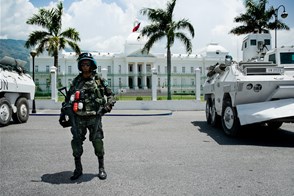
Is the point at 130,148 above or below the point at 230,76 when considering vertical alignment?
below

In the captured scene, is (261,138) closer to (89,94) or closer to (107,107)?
(107,107)

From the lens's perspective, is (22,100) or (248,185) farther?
(22,100)

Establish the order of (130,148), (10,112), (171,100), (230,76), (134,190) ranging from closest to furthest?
1. (134,190)
2. (130,148)
3. (230,76)
4. (10,112)
5. (171,100)

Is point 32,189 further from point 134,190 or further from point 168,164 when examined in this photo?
point 168,164

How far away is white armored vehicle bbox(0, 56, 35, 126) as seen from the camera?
30.0 feet

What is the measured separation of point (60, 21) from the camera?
23.9 m

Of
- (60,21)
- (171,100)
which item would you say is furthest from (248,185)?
(60,21)

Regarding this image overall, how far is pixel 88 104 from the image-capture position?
3.84 m

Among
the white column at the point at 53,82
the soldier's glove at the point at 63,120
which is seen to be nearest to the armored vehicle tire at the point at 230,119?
the soldier's glove at the point at 63,120

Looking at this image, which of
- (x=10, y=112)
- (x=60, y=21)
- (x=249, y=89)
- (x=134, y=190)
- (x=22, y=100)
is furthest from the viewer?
(x=60, y=21)

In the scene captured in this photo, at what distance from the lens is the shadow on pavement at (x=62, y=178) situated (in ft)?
12.5

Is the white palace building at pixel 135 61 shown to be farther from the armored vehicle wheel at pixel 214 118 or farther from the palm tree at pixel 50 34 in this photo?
the armored vehicle wheel at pixel 214 118

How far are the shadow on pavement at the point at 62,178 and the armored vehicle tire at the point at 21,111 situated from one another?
680 cm

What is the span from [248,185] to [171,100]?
14.6 m
